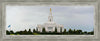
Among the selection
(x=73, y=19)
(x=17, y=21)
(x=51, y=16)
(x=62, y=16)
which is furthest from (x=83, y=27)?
(x=17, y=21)

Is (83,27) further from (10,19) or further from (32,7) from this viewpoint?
(10,19)

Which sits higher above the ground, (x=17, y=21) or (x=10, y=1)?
(x=10, y=1)

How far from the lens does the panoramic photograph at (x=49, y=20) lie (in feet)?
14.0

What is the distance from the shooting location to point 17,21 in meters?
4.29

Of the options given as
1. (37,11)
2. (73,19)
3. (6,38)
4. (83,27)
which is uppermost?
(37,11)

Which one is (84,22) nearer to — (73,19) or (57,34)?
A: (73,19)

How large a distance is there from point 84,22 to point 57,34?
3.46ft

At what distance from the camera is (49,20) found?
4309 mm

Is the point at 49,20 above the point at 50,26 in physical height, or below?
above

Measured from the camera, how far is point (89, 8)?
425cm

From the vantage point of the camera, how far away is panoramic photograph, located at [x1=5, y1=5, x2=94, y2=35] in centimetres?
426

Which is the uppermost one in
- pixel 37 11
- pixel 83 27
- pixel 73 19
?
pixel 37 11

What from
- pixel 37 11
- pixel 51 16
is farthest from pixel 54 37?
pixel 37 11

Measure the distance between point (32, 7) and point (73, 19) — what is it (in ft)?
5.00
